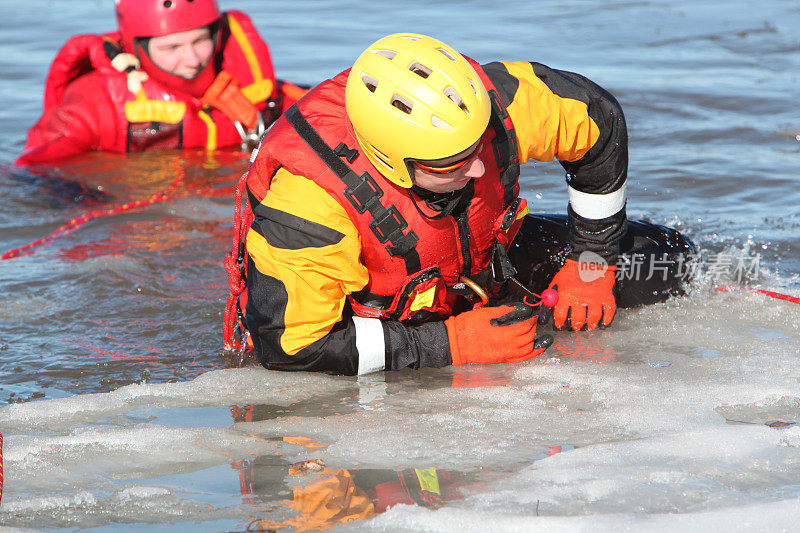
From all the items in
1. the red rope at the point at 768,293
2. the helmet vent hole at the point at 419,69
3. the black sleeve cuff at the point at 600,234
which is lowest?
the red rope at the point at 768,293

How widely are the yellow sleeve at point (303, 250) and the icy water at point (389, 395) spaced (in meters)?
0.39

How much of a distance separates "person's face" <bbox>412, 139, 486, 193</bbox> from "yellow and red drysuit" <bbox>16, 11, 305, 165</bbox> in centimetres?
374

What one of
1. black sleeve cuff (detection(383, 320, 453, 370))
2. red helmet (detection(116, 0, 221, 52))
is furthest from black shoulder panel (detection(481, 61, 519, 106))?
red helmet (detection(116, 0, 221, 52))

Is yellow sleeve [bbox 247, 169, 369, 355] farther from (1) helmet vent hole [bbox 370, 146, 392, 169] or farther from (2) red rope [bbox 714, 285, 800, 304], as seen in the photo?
(2) red rope [bbox 714, 285, 800, 304]

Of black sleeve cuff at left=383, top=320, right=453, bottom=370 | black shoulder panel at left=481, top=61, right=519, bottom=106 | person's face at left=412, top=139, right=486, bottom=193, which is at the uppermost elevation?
black shoulder panel at left=481, top=61, right=519, bottom=106

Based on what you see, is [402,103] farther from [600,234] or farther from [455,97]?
[600,234]

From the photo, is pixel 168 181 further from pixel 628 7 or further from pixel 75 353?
pixel 628 7

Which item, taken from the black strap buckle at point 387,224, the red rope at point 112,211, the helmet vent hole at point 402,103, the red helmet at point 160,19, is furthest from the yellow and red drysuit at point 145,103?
the helmet vent hole at point 402,103

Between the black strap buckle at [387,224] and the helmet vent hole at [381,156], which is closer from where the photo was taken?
the helmet vent hole at [381,156]

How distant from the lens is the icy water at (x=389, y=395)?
2.65 meters

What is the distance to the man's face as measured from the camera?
639cm

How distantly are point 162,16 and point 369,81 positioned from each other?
3.63m

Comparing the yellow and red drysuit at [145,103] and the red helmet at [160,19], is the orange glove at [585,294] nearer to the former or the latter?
the yellow and red drysuit at [145,103]

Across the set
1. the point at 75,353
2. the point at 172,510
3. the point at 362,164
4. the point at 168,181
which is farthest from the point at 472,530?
the point at 168,181
